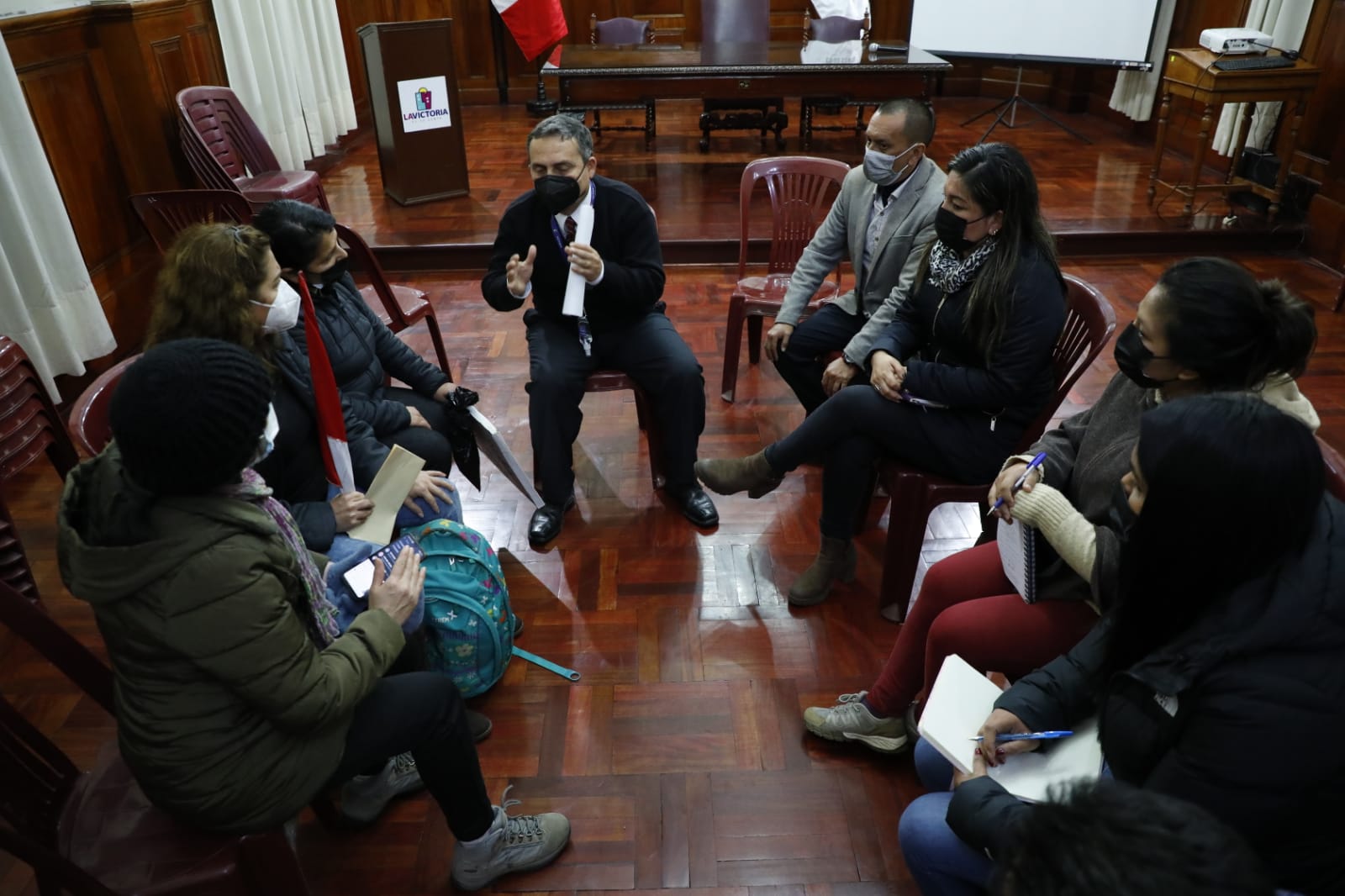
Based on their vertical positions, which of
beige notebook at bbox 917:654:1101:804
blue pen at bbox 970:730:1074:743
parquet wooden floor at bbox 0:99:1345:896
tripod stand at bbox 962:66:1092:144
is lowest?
parquet wooden floor at bbox 0:99:1345:896

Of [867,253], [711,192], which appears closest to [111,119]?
[711,192]

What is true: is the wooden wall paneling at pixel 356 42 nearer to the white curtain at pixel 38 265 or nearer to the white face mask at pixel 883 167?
the white curtain at pixel 38 265

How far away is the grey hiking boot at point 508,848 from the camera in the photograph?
1.66 metres

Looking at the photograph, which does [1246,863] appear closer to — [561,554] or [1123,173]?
[561,554]

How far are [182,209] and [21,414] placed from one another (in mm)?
1720

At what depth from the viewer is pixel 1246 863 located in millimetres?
737

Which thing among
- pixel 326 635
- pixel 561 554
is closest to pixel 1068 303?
pixel 561 554

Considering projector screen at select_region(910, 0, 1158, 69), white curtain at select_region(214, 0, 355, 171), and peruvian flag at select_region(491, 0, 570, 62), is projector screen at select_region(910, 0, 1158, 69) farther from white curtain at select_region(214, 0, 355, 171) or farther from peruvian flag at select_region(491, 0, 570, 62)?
white curtain at select_region(214, 0, 355, 171)

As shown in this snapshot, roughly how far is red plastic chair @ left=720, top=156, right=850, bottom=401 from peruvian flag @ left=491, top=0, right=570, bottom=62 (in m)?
4.66

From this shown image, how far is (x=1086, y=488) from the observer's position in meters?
1.76

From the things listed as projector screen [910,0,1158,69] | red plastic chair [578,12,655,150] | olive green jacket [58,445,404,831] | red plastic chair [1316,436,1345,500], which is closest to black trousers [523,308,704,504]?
olive green jacket [58,445,404,831]

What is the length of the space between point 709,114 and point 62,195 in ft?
14.0

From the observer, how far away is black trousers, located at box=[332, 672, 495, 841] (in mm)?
1452

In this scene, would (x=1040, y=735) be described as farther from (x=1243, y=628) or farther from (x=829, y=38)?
(x=829, y=38)
